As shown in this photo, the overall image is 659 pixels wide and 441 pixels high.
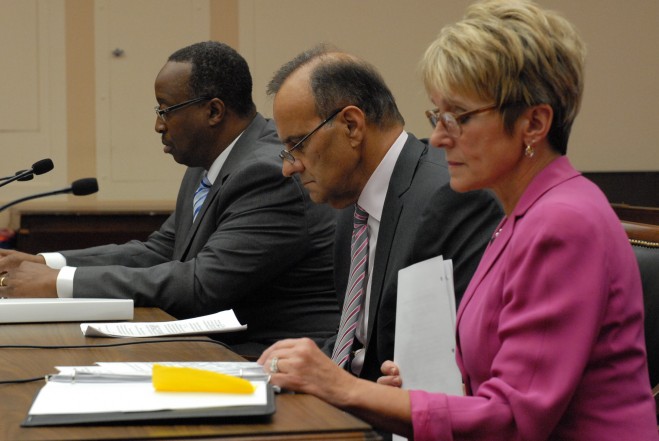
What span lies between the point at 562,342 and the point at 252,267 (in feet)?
5.08

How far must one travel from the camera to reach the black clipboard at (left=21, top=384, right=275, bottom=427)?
4.25 ft

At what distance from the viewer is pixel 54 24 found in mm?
6668

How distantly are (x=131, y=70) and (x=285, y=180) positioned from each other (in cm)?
419

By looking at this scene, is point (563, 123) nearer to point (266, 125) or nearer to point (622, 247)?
point (622, 247)

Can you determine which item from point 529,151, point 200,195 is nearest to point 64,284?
point 200,195

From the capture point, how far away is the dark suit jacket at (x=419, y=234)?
2127mm

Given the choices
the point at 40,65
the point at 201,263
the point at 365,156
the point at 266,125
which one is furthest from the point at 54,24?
the point at 365,156

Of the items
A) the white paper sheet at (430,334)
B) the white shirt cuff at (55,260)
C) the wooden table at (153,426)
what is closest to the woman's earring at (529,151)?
the white paper sheet at (430,334)

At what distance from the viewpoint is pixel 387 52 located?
7.35 meters

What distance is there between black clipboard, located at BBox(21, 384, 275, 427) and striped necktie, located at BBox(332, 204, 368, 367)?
37.3 inches

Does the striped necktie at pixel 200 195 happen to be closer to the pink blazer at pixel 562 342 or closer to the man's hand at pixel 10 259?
the man's hand at pixel 10 259

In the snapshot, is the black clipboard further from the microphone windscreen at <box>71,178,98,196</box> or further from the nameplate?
the microphone windscreen at <box>71,178,98,196</box>

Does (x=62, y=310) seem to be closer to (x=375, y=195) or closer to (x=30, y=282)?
(x=30, y=282)

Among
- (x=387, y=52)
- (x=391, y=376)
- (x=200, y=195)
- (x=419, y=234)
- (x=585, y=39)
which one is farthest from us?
(x=585, y=39)
